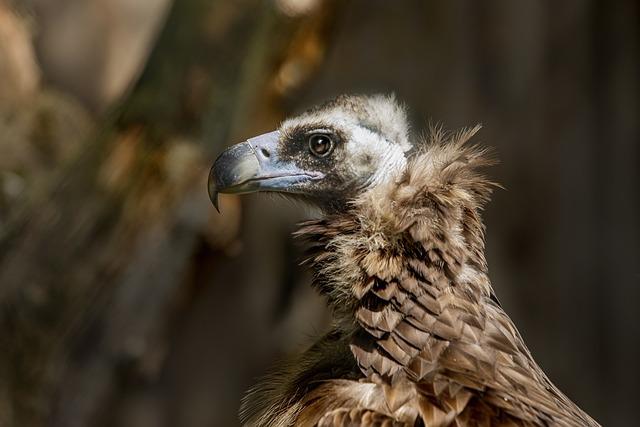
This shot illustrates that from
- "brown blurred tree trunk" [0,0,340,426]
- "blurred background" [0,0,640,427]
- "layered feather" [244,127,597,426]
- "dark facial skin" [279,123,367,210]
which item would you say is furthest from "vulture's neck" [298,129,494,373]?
"blurred background" [0,0,640,427]

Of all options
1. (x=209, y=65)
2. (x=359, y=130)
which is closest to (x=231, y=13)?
(x=209, y=65)

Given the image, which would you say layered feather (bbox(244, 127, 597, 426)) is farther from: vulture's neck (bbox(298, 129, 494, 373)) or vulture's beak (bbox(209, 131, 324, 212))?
vulture's beak (bbox(209, 131, 324, 212))

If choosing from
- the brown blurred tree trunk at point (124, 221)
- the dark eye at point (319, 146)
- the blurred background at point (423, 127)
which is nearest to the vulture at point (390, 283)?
the dark eye at point (319, 146)

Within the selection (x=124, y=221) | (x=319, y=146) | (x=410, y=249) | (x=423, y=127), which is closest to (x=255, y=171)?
(x=319, y=146)

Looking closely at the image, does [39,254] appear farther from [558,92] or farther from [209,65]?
[558,92]

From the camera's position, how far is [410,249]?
2367 mm

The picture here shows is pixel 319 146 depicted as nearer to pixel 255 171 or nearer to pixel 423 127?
pixel 255 171

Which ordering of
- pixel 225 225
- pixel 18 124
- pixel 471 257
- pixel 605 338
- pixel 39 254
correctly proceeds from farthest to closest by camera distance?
pixel 605 338
pixel 18 124
pixel 225 225
pixel 39 254
pixel 471 257

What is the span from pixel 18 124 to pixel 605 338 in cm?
300

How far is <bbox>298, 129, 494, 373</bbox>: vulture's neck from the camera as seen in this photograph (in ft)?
7.64

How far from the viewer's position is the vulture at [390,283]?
87.0 inches

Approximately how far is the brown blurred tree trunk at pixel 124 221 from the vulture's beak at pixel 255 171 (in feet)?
3.87

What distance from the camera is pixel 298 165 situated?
8.73ft

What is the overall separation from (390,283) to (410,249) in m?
0.09
